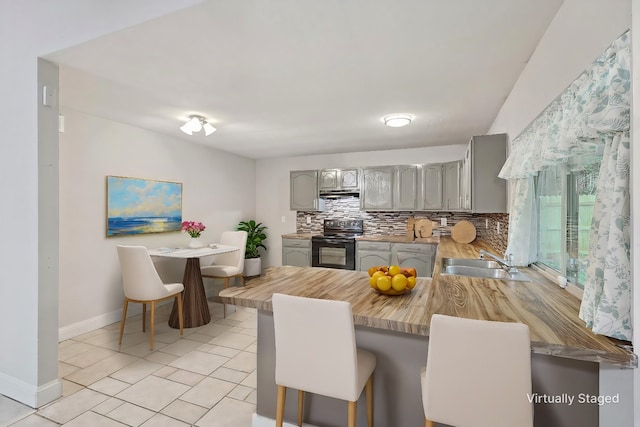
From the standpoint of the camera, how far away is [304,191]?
5.51 meters

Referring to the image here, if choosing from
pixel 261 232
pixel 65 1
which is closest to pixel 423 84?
pixel 65 1

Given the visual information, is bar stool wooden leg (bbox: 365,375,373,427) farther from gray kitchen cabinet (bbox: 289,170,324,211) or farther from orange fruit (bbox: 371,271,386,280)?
gray kitchen cabinet (bbox: 289,170,324,211)

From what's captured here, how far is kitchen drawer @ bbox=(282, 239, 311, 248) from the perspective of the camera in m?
5.27

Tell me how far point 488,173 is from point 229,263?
344 centimetres

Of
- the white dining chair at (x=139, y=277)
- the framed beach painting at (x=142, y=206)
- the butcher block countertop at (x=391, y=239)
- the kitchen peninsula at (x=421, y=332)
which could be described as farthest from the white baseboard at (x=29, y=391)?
the butcher block countertop at (x=391, y=239)

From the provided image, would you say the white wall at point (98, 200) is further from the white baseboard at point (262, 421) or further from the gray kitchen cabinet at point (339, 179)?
the white baseboard at point (262, 421)

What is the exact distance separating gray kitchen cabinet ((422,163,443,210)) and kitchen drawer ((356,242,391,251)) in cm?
80

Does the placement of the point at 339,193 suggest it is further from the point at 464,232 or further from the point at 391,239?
the point at 464,232

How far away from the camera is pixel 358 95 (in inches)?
110

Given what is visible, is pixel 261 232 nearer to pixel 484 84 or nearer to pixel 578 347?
pixel 484 84

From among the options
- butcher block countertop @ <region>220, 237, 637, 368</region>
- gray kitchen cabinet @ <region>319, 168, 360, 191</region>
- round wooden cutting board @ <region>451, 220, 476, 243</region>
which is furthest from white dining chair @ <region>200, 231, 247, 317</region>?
round wooden cutting board @ <region>451, 220, 476, 243</region>

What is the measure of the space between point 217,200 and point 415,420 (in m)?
4.36

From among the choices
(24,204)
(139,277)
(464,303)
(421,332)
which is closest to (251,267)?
(139,277)

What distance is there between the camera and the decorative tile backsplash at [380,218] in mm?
4793
